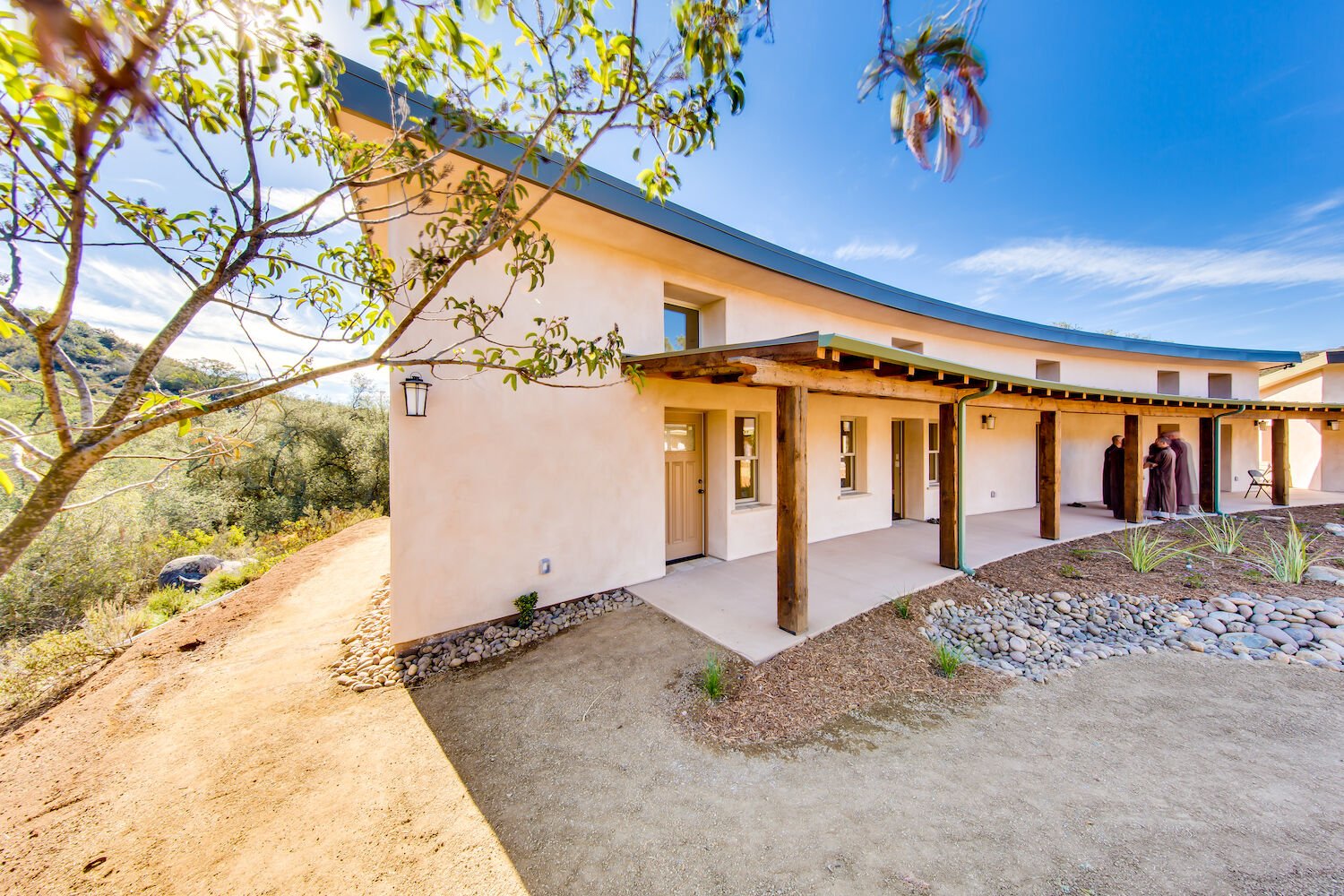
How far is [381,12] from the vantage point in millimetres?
1596

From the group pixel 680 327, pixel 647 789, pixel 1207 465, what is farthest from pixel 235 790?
pixel 1207 465

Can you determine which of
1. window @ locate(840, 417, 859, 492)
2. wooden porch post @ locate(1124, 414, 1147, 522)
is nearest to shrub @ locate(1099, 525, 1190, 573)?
wooden porch post @ locate(1124, 414, 1147, 522)

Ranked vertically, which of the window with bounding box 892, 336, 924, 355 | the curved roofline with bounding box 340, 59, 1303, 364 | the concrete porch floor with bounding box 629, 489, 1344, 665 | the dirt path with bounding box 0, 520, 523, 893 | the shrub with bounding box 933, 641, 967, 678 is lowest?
Result: the dirt path with bounding box 0, 520, 523, 893

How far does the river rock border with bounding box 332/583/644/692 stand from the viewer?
3799 millimetres

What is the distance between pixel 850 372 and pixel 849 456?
3.86 meters

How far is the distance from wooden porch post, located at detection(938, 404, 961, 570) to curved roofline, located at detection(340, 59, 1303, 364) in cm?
248

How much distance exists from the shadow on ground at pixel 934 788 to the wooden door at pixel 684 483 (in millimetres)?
2479

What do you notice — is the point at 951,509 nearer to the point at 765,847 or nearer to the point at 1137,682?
the point at 1137,682

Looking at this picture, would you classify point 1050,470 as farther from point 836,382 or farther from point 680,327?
point 680,327

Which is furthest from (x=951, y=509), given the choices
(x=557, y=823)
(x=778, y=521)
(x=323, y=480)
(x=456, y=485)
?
(x=323, y=480)

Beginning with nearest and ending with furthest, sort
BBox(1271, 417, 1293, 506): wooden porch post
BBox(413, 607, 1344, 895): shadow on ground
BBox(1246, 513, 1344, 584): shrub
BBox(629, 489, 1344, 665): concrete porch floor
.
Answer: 1. BBox(413, 607, 1344, 895): shadow on ground
2. BBox(629, 489, 1344, 665): concrete porch floor
3. BBox(1246, 513, 1344, 584): shrub
4. BBox(1271, 417, 1293, 506): wooden porch post

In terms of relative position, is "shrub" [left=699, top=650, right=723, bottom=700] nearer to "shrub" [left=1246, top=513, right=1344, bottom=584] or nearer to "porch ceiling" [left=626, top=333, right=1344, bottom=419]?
"porch ceiling" [left=626, top=333, right=1344, bottom=419]

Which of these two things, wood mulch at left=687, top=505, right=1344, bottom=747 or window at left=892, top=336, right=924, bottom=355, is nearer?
wood mulch at left=687, top=505, right=1344, bottom=747

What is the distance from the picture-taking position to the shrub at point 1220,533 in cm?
629
